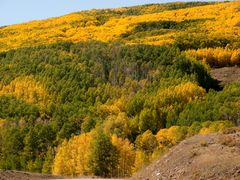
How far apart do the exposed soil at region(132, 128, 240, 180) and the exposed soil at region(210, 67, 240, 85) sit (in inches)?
4923

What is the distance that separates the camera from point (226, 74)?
17262 cm

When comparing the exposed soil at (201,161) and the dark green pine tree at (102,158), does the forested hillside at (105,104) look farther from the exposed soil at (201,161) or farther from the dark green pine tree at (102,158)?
the exposed soil at (201,161)

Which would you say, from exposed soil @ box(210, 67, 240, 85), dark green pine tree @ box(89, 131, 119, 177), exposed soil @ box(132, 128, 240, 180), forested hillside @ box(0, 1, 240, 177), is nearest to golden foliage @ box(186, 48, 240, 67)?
forested hillside @ box(0, 1, 240, 177)

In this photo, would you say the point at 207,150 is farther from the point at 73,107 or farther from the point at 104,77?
the point at 104,77

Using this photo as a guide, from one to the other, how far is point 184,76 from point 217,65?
4038 centimetres

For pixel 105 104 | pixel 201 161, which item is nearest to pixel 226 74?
pixel 105 104

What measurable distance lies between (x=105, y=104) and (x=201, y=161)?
108 metres

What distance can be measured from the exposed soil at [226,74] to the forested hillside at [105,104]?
5363 millimetres

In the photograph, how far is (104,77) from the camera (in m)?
159

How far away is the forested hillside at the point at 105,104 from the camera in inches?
3784

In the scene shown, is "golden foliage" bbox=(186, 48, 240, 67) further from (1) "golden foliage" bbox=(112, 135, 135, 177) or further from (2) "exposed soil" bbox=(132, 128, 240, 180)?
(2) "exposed soil" bbox=(132, 128, 240, 180)

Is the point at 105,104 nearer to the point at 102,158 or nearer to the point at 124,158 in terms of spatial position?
the point at 124,158

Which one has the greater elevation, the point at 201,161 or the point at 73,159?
the point at 201,161

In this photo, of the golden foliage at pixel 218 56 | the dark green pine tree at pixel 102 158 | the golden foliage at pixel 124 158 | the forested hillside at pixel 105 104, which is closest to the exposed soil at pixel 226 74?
the golden foliage at pixel 218 56
